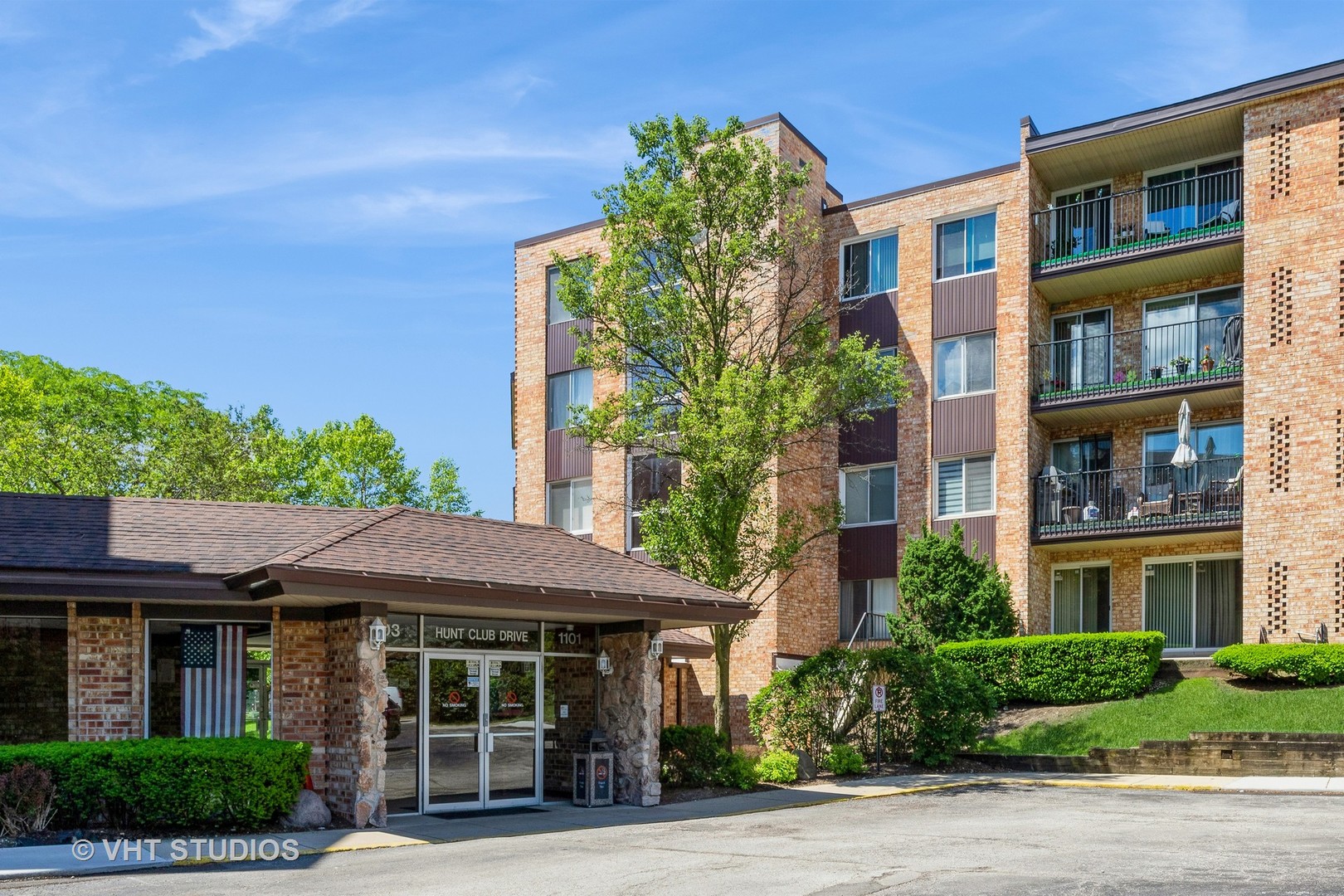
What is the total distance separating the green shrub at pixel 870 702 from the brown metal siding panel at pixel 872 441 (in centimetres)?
896

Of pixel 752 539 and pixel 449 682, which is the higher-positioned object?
pixel 752 539

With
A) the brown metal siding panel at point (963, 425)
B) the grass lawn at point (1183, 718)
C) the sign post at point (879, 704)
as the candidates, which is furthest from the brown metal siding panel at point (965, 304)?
the sign post at point (879, 704)

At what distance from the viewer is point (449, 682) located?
59.3 feet

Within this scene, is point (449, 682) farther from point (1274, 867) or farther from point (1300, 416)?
point (1300, 416)

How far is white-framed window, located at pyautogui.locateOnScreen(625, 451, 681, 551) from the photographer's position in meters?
32.5

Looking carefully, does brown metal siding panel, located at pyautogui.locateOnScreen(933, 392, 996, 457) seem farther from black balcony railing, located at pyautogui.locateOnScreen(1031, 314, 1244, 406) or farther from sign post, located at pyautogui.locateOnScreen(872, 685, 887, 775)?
sign post, located at pyautogui.locateOnScreen(872, 685, 887, 775)

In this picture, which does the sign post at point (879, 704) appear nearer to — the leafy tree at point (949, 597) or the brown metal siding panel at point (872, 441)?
the leafy tree at point (949, 597)

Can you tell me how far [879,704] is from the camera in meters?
22.7

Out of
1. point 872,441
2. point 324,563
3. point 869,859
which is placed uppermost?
point 872,441

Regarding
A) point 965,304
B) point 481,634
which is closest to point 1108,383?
point 965,304

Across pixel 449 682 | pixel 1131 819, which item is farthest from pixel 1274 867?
pixel 449 682

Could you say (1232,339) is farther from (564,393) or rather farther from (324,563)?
(324,563)

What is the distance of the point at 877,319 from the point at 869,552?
5761 mm

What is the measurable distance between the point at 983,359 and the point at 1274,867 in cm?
2084
